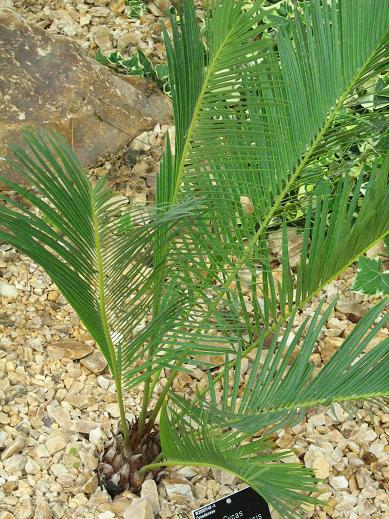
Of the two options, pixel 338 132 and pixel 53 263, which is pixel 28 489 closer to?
pixel 53 263

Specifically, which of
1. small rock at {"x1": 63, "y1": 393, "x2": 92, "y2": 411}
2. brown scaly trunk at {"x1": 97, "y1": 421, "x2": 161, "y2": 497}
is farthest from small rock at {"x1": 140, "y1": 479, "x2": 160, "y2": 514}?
small rock at {"x1": 63, "y1": 393, "x2": 92, "y2": 411}

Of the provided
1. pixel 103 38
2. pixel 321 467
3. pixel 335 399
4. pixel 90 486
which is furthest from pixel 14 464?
pixel 103 38

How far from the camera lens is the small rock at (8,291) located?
6.79 ft

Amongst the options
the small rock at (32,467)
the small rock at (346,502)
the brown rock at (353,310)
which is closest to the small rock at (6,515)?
the small rock at (32,467)

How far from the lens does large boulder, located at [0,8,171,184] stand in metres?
2.20

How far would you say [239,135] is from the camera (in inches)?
60.6

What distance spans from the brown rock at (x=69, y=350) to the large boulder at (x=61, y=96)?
0.51 meters

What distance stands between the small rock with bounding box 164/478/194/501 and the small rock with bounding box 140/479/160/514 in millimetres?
39

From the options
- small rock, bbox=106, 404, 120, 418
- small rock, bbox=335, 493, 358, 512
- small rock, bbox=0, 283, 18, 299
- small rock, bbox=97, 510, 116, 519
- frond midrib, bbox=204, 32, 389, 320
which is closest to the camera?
frond midrib, bbox=204, 32, 389, 320

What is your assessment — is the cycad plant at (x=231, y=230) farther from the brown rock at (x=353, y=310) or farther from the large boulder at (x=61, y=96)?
the large boulder at (x=61, y=96)

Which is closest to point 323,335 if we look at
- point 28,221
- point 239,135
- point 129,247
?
point 239,135

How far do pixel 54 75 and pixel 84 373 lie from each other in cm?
85

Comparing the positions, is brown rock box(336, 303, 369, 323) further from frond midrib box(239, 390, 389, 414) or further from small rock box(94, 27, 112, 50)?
small rock box(94, 27, 112, 50)

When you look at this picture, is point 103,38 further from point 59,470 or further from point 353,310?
point 59,470
